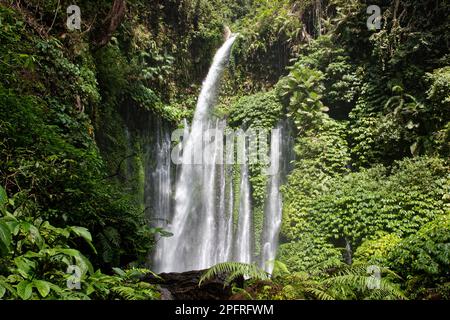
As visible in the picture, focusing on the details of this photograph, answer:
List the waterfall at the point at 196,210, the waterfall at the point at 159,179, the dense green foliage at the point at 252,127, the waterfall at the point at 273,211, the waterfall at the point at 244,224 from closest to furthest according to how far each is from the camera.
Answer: the dense green foliage at the point at 252,127 → the waterfall at the point at 273,211 → the waterfall at the point at 244,224 → the waterfall at the point at 196,210 → the waterfall at the point at 159,179

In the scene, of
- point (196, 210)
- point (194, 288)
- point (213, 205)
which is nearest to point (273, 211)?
point (213, 205)

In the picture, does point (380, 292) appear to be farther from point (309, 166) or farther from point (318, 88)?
point (318, 88)

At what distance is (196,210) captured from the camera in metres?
12.0

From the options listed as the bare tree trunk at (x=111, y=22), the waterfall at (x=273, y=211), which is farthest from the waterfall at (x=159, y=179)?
the bare tree trunk at (x=111, y=22)

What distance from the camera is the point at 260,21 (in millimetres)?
14883

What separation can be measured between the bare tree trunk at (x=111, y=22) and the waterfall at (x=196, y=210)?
211 inches

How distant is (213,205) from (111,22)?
619cm

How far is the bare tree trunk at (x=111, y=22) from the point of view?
26.1 feet

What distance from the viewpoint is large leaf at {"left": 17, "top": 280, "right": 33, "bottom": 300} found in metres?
2.07

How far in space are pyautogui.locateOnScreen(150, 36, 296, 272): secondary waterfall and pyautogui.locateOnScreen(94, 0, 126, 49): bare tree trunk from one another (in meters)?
4.71

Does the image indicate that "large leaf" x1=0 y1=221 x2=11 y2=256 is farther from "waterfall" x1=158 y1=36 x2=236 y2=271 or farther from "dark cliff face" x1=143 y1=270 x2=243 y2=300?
"waterfall" x1=158 y1=36 x2=236 y2=271

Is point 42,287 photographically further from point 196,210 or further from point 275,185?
point 196,210

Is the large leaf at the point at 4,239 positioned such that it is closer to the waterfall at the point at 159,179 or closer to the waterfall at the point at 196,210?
the waterfall at the point at 196,210

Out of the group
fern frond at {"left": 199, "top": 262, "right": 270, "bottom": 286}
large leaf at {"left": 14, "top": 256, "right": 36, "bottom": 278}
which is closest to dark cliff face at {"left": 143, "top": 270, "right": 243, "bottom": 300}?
fern frond at {"left": 199, "top": 262, "right": 270, "bottom": 286}
